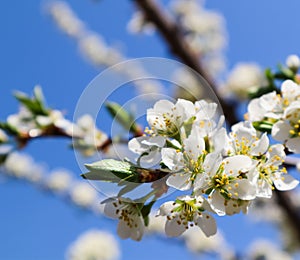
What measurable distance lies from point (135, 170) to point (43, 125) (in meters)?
0.62

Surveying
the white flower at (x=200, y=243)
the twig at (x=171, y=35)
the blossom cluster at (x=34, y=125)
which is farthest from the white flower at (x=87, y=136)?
the white flower at (x=200, y=243)

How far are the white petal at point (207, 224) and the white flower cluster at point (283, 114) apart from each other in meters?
0.18

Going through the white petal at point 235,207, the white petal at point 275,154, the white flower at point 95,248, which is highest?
the white flower at point 95,248

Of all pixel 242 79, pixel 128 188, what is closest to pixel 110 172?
pixel 128 188

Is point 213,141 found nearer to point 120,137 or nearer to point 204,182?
point 204,182

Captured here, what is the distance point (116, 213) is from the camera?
717mm

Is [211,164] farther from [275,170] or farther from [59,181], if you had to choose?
[59,181]

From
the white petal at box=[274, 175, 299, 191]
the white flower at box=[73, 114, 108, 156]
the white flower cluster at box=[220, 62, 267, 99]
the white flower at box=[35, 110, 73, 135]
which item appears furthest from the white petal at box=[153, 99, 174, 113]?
the white flower cluster at box=[220, 62, 267, 99]

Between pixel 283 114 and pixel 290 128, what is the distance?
0.12 feet

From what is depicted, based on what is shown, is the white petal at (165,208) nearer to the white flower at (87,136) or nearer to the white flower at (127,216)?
the white flower at (127,216)

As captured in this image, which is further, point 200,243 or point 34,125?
point 200,243

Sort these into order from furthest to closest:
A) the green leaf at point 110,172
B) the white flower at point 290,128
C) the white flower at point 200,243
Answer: the white flower at point 200,243 < the white flower at point 290,128 < the green leaf at point 110,172

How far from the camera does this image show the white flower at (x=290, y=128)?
2.39 feet

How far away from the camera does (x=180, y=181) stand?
0.63 m
